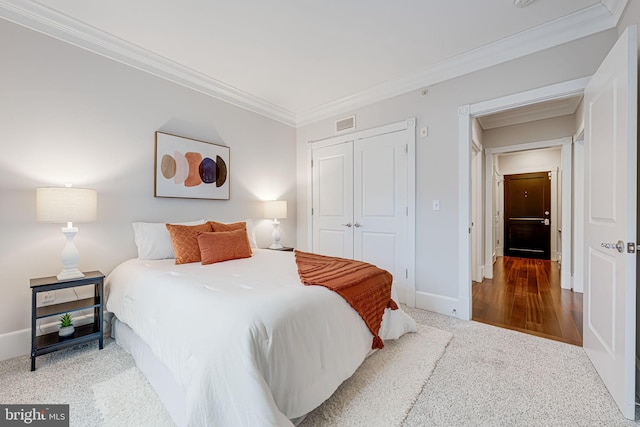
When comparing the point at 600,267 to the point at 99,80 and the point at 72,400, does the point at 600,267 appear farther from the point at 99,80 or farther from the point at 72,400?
the point at 99,80

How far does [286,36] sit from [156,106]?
1.53 meters

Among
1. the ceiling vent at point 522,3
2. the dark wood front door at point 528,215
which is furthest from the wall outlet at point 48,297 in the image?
the dark wood front door at point 528,215

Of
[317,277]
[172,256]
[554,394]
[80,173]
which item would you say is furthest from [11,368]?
[554,394]

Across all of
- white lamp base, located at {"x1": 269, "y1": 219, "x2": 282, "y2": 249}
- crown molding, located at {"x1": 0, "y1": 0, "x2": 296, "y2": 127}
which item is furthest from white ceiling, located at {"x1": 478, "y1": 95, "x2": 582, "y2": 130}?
crown molding, located at {"x1": 0, "y1": 0, "x2": 296, "y2": 127}

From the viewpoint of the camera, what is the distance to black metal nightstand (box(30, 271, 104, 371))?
6.07ft

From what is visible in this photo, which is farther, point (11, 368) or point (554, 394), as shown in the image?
point (11, 368)

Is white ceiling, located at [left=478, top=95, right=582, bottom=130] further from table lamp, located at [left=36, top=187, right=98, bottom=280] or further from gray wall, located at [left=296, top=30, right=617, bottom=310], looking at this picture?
table lamp, located at [left=36, top=187, right=98, bottom=280]

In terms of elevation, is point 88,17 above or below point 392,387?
above

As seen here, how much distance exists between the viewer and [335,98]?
146 inches

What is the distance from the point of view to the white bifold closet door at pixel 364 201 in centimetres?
328

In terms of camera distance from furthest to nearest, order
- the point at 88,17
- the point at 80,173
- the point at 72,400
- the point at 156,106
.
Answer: the point at 156,106 < the point at 80,173 < the point at 88,17 < the point at 72,400

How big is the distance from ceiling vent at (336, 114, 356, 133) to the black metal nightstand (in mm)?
3151

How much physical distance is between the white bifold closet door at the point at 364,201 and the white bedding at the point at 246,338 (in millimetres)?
1679

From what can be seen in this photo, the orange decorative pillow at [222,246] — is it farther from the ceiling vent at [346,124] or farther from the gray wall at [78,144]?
the ceiling vent at [346,124]
